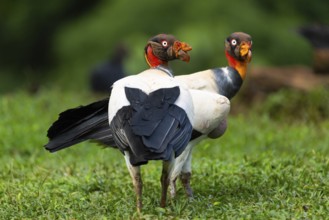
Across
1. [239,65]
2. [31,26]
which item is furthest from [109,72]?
[239,65]

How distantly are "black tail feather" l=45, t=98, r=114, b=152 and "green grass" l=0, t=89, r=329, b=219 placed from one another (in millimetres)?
393

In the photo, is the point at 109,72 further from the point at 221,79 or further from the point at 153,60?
the point at 153,60

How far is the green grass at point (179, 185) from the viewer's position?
5832 mm

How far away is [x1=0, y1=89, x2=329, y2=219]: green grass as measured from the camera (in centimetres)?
583

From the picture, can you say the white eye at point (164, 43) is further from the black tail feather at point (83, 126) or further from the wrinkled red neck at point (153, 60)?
the black tail feather at point (83, 126)

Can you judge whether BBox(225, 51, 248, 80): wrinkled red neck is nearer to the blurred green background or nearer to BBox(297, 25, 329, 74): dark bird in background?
BBox(297, 25, 329, 74): dark bird in background

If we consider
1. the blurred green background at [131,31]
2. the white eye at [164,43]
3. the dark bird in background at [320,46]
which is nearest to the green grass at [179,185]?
the white eye at [164,43]

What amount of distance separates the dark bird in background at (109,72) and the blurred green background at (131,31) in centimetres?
17

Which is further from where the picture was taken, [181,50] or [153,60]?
[153,60]

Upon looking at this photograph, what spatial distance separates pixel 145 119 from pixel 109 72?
9.88m

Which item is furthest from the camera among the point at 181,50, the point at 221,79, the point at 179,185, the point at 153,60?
the point at 179,185

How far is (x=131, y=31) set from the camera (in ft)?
52.7

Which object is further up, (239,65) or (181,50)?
(181,50)

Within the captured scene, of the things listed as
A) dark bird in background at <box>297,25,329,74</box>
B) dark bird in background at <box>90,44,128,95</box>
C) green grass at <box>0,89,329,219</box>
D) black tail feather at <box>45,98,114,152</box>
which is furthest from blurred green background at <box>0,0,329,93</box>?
black tail feather at <box>45,98,114,152</box>
